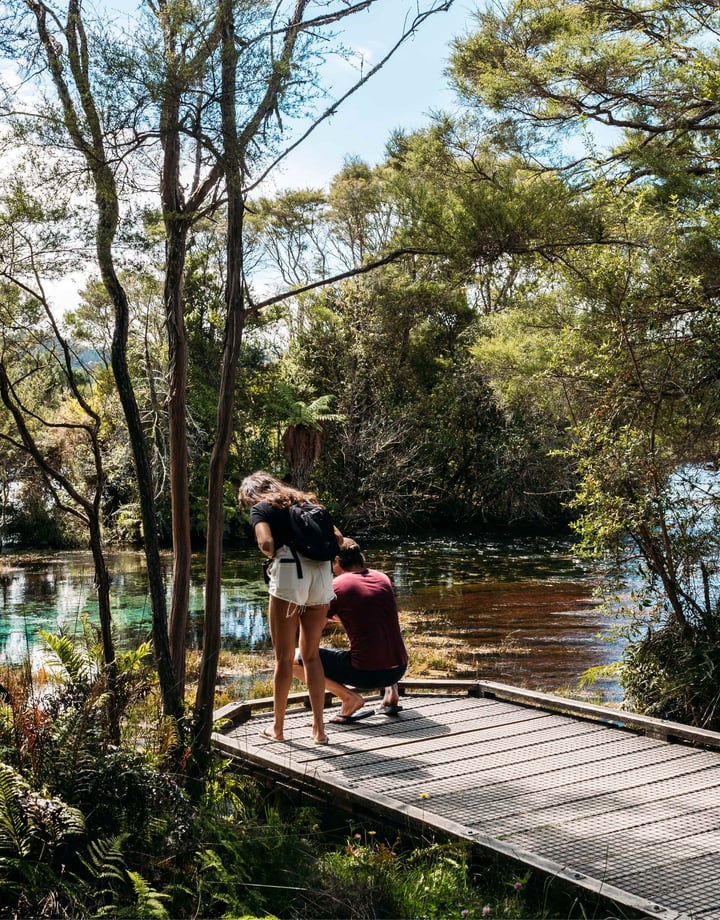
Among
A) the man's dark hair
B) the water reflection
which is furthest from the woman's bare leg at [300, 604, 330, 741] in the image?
the water reflection

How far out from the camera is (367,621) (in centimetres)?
664

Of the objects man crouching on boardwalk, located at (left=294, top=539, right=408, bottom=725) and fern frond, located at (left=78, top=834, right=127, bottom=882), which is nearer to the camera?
fern frond, located at (left=78, top=834, right=127, bottom=882)

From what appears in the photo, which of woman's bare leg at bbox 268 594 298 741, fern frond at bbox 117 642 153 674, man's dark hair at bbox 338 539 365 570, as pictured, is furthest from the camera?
man's dark hair at bbox 338 539 365 570

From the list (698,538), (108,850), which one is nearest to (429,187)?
(698,538)

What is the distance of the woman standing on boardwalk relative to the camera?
19.4ft

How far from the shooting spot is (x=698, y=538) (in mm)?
7406

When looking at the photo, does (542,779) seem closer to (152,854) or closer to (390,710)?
(390,710)

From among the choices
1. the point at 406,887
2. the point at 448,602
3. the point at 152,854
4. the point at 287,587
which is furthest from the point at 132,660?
the point at 448,602

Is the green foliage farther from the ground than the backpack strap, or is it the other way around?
the backpack strap

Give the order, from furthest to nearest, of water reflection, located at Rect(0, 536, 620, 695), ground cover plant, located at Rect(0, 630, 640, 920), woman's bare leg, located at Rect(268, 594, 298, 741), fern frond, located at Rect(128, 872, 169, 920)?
1. water reflection, located at Rect(0, 536, 620, 695)
2. woman's bare leg, located at Rect(268, 594, 298, 741)
3. ground cover plant, located at Rect(0, 630, 640, 920)
4. fern frond, located at Rect(128, 872, 169, 920)

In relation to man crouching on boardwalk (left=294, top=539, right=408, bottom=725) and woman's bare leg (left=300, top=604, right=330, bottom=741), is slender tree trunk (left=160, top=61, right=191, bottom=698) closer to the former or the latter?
woman's bare leg (left=300, top=604, right=330, bottom=741)

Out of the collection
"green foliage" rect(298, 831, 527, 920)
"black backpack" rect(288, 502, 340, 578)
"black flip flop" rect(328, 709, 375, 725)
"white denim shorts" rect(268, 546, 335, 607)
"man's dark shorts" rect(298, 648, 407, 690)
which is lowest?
"green foliage" rect(298, 831, 527, 920)

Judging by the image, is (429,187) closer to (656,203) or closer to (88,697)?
(656,203)

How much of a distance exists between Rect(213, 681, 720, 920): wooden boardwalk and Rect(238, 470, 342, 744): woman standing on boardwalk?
17.2 inches
